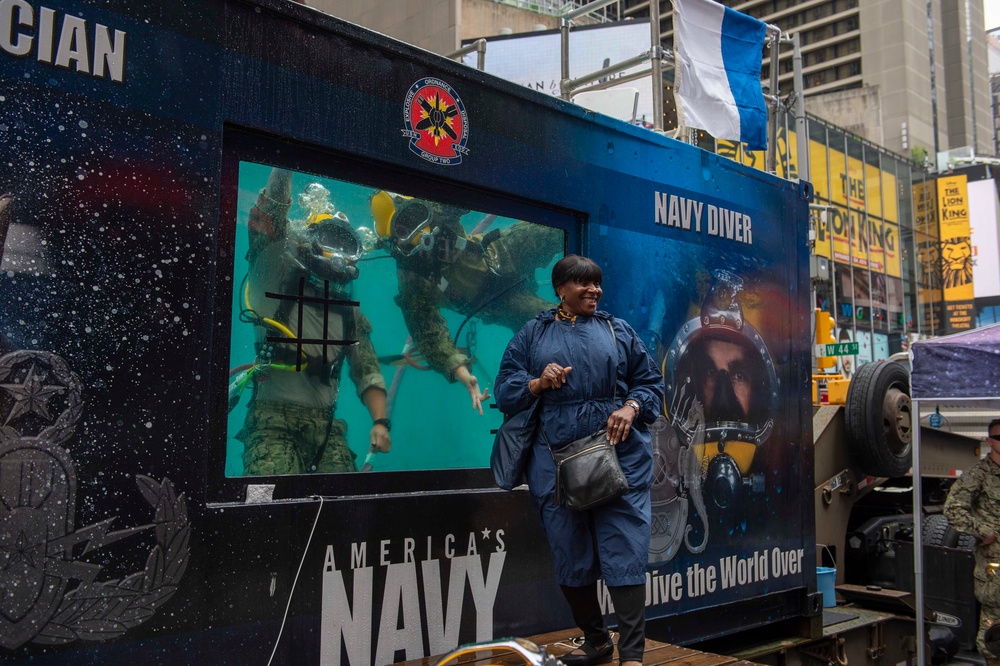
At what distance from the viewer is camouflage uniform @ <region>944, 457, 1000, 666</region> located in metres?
5.79

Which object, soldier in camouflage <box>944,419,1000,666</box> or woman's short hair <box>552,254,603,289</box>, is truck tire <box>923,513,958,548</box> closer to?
soldier in camouflage <box>944,419,1000,666</box>

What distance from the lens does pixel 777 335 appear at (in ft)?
18.4

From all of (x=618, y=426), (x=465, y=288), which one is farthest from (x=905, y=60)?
(x=618, y=426)

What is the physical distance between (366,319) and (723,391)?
7.59ft

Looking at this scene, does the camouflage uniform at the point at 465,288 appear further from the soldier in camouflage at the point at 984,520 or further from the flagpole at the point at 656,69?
the soldier in camouflage at the point at 984,520

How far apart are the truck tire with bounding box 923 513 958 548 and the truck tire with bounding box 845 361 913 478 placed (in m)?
0.45

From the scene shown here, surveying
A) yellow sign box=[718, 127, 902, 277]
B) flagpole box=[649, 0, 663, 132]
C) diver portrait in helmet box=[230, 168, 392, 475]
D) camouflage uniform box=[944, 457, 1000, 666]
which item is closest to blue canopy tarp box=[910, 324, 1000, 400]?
camouflage uniform box=[944, 457, 1000, 666]

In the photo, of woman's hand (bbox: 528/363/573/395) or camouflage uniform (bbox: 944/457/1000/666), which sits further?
camouflage uniform (bbox: 944/457/1000/666)

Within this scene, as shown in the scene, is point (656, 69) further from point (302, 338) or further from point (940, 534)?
point (940, 534)

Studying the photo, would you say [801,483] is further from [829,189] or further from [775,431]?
[829,189]

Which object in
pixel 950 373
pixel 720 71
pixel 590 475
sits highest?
Answer: pixel 720 71

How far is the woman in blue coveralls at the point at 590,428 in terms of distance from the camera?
10.7ft

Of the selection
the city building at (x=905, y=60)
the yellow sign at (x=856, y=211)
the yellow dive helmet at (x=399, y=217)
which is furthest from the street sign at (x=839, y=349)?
the city building at (x=905, y=60)

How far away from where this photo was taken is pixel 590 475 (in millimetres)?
3199
